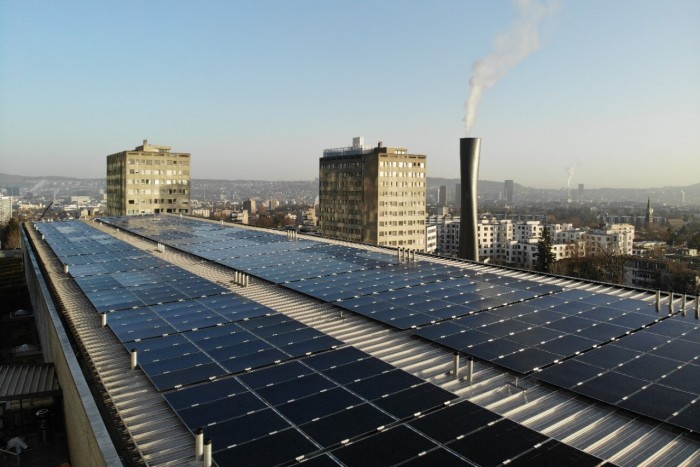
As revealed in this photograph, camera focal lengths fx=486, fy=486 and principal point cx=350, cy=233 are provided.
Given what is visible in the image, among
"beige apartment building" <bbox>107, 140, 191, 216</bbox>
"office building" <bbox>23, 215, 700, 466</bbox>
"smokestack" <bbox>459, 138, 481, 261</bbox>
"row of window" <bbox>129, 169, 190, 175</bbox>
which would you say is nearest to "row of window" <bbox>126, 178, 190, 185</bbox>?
"beige apartment building" <bbox>107, 140, 191, 216</bbox>

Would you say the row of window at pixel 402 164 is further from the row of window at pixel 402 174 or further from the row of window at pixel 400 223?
the row of window at pixel 400 223

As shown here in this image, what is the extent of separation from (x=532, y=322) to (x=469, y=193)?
32850mm

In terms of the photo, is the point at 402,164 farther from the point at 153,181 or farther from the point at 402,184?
the point at 153,181

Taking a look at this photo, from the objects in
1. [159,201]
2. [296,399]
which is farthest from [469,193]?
[159,201]

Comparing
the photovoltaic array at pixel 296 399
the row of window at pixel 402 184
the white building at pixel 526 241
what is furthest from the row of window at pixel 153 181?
the photovoltaic array at pixel 296 399

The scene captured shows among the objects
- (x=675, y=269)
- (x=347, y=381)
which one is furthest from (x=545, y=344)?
(x=675, y=269)

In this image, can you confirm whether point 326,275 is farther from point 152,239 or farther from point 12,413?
point 152,239

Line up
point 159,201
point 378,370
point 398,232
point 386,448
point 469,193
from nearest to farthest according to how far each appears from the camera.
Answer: point 386,448, point 378,370, point 469,193, point 159,201, point 398,232

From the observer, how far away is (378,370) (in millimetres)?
13477

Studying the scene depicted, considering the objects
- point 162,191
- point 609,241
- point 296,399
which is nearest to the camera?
point 296,399

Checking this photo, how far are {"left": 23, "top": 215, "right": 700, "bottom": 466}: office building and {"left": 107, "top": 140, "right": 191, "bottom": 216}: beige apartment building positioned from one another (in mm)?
105493

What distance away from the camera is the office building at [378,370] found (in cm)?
995

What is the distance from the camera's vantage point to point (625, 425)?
1116cm

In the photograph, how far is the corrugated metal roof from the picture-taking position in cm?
2179
